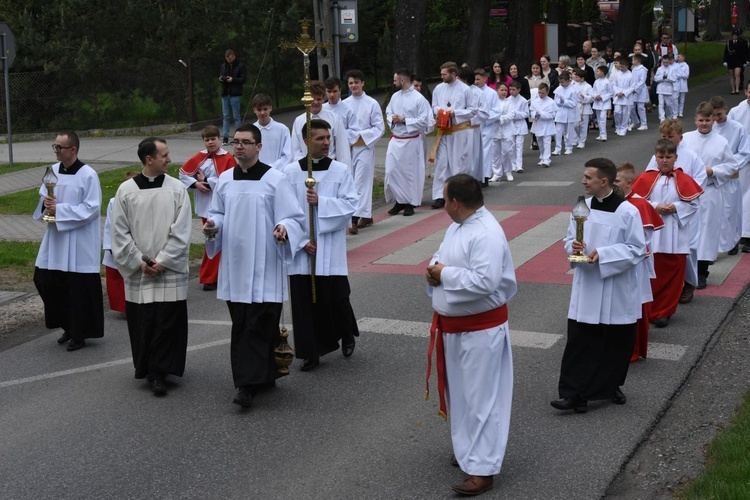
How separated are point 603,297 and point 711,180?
169 inches

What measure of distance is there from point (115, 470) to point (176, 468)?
1.19 feet

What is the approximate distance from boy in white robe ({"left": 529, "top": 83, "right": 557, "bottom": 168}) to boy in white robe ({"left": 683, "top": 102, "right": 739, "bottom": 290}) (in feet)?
29.5

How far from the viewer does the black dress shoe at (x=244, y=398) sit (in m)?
7.78

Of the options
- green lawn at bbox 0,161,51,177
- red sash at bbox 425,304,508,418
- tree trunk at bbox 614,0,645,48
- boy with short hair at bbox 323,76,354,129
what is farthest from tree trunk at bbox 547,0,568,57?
red sash at bbox 425,304,508,418

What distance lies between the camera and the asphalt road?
6.52 meters

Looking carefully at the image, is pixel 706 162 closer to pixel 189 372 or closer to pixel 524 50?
pixel 189 372

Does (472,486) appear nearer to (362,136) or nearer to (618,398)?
(618,398)

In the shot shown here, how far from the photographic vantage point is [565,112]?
21.3 m

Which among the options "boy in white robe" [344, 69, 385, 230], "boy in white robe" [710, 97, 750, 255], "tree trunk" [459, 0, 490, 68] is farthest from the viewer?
"tree trunk" [459, 0, 490, 68]

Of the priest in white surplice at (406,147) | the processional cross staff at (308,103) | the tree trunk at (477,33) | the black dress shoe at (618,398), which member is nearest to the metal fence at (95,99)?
the tree trunk at (477,33)

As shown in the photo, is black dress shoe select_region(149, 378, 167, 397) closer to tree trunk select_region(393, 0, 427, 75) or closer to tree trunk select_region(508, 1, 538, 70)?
tree trunk select_region(393, 0, 427, 75)

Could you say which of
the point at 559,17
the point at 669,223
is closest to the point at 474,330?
the point at 669,223

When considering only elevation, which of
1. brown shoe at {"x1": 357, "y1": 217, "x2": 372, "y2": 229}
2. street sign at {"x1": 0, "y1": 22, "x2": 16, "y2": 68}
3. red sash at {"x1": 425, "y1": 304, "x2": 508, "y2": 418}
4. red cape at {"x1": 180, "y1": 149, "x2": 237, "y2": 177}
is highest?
street sign at {"x1": 0, "y1": 22, "x2": 16, "y2": 68}

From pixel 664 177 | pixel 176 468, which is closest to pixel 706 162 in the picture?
pixel 664 177
